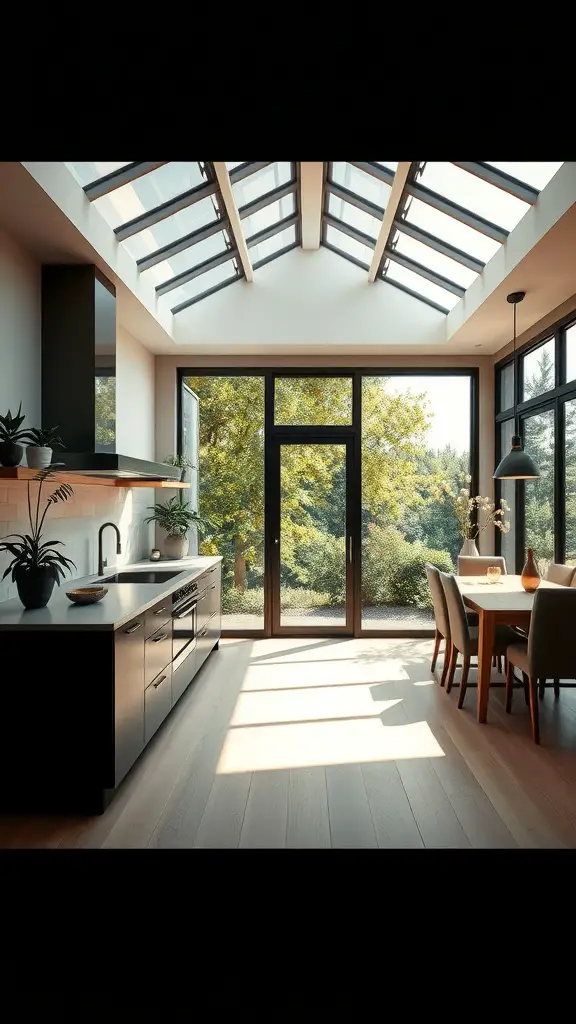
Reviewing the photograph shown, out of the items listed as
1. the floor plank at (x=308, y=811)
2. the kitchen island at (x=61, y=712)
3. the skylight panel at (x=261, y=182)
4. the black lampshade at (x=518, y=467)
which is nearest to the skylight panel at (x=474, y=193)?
the skylight panel at (x=261, y=182)

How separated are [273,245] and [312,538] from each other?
277cm

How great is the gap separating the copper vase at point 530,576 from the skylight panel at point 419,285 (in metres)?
2.53

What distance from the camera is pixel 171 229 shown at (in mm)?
4797

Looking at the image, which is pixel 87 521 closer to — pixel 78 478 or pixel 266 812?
pixel 78 478

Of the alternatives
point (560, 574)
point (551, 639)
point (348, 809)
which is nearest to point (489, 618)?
point (551, 639)

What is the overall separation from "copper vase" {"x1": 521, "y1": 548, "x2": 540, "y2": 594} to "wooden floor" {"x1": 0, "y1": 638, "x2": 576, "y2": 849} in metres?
0.81

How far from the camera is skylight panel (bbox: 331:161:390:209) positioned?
14.9 ft

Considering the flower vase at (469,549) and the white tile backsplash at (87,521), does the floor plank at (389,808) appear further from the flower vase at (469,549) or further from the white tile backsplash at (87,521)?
the flower vase at (469,549)

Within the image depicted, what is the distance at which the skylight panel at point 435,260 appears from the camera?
5277mm

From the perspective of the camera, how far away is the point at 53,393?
384 cm
